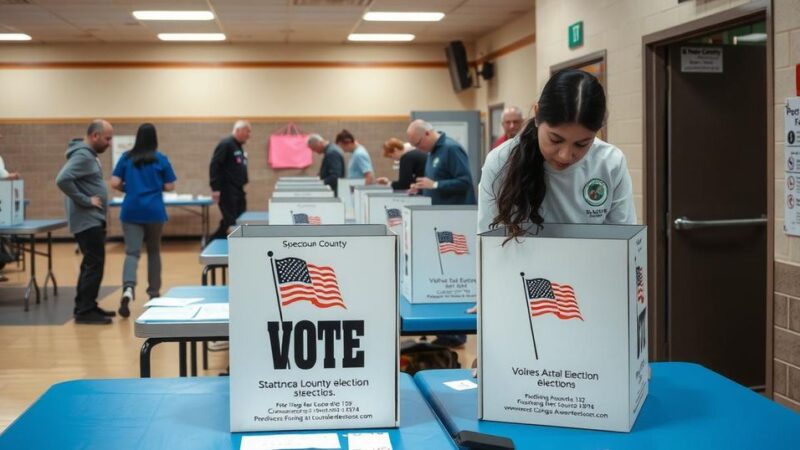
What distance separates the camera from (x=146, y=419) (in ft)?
5.12

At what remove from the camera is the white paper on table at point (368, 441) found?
1418mm

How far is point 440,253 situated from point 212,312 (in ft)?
2.70

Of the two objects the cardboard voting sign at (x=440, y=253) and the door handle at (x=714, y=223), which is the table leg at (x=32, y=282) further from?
the door handle at (x=714, y=223)

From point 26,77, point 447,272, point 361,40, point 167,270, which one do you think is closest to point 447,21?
point 361,40

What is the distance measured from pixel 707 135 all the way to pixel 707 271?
72 cm

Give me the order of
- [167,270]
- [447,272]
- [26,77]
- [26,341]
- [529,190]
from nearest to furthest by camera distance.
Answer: [529,190], [447,272], [26,341], [167,270], [26,77]

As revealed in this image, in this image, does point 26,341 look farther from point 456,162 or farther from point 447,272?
point 447,272

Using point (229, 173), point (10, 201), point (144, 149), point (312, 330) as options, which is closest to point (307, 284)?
point (312, 330)

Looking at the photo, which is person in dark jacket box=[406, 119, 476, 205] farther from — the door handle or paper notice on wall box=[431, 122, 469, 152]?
paper notice on wall box=[431, 122, 469, 152]

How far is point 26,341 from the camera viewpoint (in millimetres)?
5484

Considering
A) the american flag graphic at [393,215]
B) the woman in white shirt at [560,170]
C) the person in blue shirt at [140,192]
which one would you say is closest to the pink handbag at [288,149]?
the person in blue shirt at [140,192]

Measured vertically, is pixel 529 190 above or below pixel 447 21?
below

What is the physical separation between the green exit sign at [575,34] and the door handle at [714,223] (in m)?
1.76

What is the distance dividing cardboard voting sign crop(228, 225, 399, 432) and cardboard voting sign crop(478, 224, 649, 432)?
0.19 m
